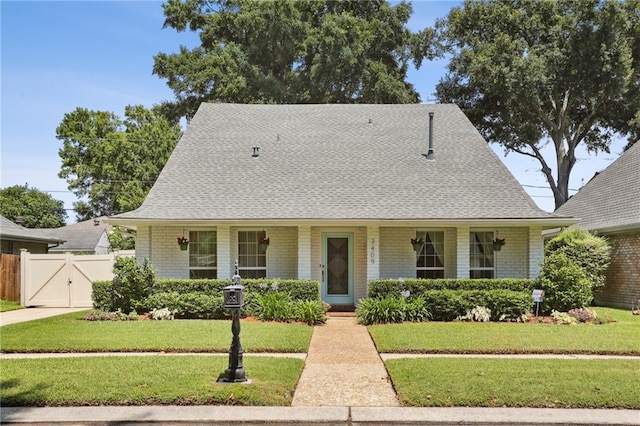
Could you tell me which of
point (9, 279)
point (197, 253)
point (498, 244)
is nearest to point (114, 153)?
point (9, 279)

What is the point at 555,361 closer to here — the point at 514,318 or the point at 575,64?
the point at 514,318

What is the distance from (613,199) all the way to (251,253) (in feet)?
42.2

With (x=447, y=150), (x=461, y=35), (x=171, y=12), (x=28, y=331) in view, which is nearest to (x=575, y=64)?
(x=461, y=35)

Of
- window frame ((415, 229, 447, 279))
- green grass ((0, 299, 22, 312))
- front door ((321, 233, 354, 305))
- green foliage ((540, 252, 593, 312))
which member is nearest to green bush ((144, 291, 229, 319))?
front door ((321, 233, 354, 305))

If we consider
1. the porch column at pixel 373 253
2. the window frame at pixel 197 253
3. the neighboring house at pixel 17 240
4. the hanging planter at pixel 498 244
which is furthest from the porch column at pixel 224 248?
the neighboring house at pixel 17 240

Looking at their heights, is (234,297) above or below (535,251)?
below

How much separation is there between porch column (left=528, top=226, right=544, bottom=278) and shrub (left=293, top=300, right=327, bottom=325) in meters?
6.48

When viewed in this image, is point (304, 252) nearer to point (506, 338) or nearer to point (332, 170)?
point (332, 170)

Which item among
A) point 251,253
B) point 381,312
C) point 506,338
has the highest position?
point 251,253

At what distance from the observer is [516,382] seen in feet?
23.3

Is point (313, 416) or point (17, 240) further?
point (17, 240)

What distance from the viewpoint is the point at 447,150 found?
1872 cm

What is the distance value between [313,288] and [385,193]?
12.9 feet

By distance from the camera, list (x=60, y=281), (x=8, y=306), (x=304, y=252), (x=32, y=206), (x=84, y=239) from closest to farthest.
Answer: (x=304, y=252) → (x=8, y=306) → (x=60, y=281) → (x=84, y=239) → (x=32, y=206)
